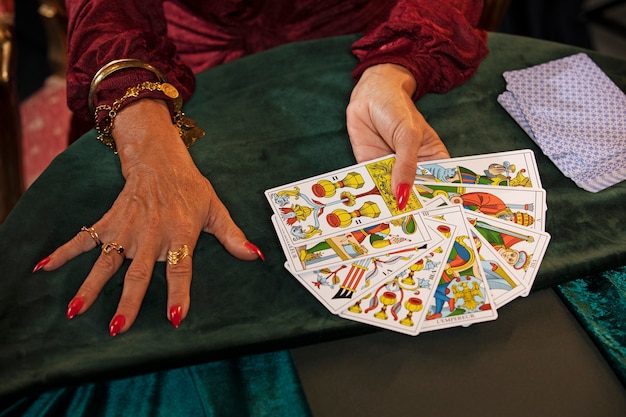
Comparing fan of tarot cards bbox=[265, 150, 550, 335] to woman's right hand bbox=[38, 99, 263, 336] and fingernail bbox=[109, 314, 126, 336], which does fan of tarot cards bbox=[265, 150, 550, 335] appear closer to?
woman's right hand bbox=[38, 99, 263, 336]

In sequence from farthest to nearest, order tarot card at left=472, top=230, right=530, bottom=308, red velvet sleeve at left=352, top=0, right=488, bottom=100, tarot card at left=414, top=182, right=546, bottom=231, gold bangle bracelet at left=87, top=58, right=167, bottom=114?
red velvet sleeve at left=352, top=0, right=488, bottom=100 → gold bangle bracelet at left=87, top=58, right=167, bottom=114 → tarot card at left=414, top=182, right=546, bottom=231 → tarot card at left=472, top=230, right=530, bottom=308

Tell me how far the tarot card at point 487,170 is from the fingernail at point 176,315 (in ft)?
1.67

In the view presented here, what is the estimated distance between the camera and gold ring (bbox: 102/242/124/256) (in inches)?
43.4

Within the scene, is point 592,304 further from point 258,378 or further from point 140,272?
point 140,272

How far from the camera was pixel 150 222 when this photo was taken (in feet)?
3.73

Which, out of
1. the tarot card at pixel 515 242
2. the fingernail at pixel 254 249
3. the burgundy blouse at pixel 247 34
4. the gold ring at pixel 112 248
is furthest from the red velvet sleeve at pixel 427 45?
the gold ring at pixel 112 248

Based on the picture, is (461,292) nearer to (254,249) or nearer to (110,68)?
(254,249)

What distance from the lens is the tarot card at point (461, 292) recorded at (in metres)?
1.04

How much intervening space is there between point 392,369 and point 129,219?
52 cm

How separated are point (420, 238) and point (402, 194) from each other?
10 cm

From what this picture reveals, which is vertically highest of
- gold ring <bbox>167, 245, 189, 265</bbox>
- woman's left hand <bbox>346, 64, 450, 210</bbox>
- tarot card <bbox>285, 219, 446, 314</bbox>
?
woman's left hand <bbox>346, 64, 450, 210</bbox>

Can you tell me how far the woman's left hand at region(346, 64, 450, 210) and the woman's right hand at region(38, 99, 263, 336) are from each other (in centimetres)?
33

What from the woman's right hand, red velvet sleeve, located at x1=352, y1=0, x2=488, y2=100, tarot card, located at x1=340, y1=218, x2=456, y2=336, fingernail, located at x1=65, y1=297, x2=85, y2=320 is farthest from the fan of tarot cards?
fingernail, located at x1=65, y1=297, x2=85, y2=320

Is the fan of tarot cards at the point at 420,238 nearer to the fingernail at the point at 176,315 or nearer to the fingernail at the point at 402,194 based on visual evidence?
the fingernail at the point at 402,194
